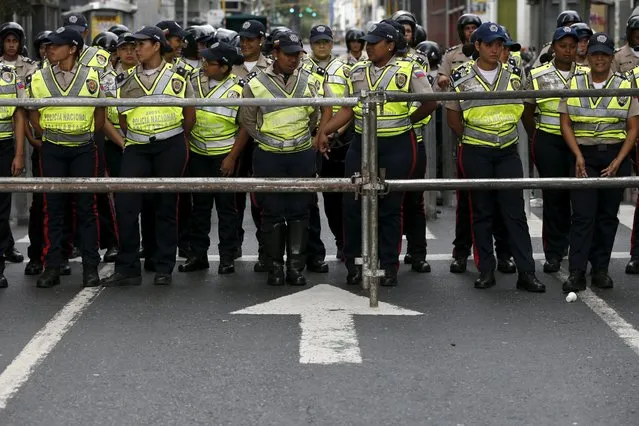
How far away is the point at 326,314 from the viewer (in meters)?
7.89

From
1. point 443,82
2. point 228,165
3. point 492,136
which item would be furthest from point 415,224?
point 443,82

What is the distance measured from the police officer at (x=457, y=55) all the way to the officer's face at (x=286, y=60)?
109 inches

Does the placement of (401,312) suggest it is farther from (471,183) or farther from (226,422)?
(226,422)

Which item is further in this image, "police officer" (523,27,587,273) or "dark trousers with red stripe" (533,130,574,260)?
"dark trousers with red stripe" (533,130,574,260)

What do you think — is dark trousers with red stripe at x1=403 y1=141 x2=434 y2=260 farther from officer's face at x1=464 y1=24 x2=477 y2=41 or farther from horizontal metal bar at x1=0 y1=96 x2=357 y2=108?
officer's face at x1=464 y1=24 x2=477 y2=41

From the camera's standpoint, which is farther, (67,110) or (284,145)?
(284,145)

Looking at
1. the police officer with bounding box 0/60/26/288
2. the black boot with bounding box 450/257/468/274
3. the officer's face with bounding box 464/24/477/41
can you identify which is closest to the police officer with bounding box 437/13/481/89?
the officer's face with bounding box 464/24/477/41

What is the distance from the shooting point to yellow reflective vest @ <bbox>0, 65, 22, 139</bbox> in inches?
363

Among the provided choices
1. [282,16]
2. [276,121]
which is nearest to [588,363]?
[276,121]

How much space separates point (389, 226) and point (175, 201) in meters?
1.58

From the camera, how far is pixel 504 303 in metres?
8.30

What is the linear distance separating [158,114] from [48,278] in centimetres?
137

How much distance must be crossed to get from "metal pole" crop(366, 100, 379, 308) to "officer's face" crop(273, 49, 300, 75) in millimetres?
1155

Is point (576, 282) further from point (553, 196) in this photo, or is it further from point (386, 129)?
point (386, 129)
